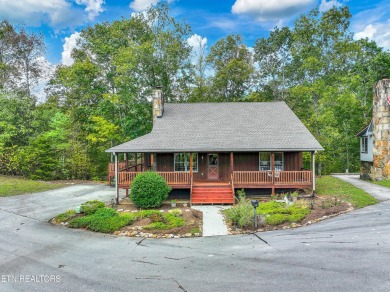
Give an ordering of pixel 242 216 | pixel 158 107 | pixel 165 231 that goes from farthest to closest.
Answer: pixel 158 107 < pixel 242 216 < pixel 165 231

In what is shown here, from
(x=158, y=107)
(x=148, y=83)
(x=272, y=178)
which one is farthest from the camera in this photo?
(x=148, y=83)

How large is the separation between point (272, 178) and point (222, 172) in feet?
10.4

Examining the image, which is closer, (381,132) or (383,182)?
(383,182)

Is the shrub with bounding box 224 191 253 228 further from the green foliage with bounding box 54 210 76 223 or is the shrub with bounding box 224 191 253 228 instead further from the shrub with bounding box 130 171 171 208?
the green foliage with bounding box 54 210 76 223

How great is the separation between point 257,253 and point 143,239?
373cm

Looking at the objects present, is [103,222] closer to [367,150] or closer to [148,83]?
[148,83]

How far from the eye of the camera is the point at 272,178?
14.8 m

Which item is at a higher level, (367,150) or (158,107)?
(158,107)

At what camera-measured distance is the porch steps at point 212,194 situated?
45.5 feet

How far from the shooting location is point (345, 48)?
28.1m

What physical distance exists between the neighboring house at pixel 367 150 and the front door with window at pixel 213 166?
12162 mm

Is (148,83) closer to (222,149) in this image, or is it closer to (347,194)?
(222,149)

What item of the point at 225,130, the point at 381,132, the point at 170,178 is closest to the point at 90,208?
the point at 170,178

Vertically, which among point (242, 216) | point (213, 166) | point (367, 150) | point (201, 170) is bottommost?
point (242, 216)
